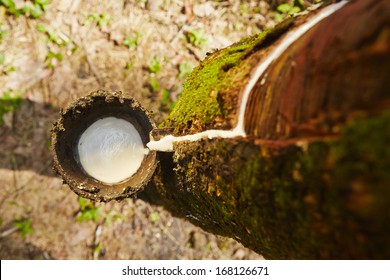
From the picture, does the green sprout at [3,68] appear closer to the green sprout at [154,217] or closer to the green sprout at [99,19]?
the green sprout at [99,19]

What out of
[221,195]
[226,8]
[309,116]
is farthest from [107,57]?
[309,116]

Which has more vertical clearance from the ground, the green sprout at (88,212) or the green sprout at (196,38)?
the green sprout at (196,38)

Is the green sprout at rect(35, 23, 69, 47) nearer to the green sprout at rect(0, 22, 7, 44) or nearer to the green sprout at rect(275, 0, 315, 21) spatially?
the green sprout at rect(0, 22, 7, 44)

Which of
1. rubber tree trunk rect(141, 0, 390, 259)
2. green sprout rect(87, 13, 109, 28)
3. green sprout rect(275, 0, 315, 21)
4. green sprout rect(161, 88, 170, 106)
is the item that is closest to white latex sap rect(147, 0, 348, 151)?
rubber tree trunk rect(141, 0, 390, 259)

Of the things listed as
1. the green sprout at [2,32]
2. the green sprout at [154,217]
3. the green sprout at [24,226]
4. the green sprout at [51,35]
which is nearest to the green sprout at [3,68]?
the green sprout at [2,32]

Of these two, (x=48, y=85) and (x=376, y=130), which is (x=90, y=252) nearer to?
(x=48, y=85)
